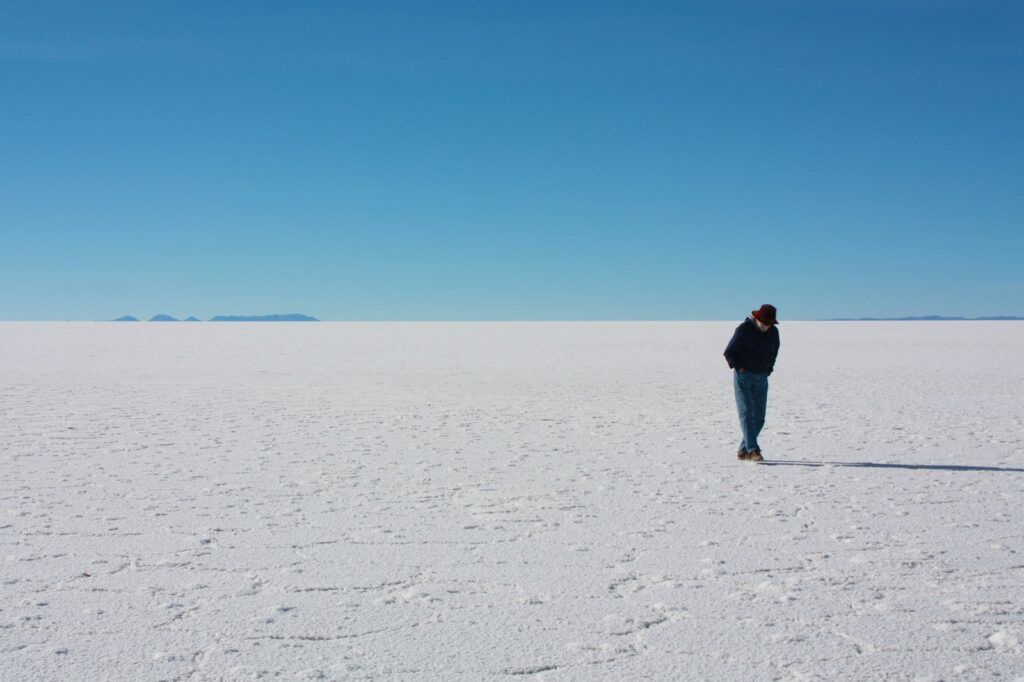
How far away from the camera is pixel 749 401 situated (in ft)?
26.1

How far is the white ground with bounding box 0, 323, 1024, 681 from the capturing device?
11.3ft

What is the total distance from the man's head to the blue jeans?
497mm

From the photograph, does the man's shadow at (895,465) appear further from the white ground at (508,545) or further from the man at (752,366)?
the man at (752,366)

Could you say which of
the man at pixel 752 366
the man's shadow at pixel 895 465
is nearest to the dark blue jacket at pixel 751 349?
the man at pixel 752 366

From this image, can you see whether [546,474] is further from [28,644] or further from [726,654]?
[28,644]

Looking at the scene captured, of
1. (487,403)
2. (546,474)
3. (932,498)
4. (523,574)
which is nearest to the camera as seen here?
(523,574)

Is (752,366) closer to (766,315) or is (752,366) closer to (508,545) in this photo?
(766,315)

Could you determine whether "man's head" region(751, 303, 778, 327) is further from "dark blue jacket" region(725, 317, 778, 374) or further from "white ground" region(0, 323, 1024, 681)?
"white ground" region(0, 323, 1024, 681)

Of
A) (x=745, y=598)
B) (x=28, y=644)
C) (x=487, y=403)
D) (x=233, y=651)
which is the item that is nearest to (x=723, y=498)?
(x=745, y=598)

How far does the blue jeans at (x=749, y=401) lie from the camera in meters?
7.95

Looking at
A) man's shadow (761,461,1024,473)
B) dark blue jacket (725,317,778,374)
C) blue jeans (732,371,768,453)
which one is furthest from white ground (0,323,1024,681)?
dark blue jacket (725,317,778,374)

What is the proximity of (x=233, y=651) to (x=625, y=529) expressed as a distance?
2.74 metres

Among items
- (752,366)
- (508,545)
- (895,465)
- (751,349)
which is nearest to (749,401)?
(752,366)

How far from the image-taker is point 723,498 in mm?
6379
